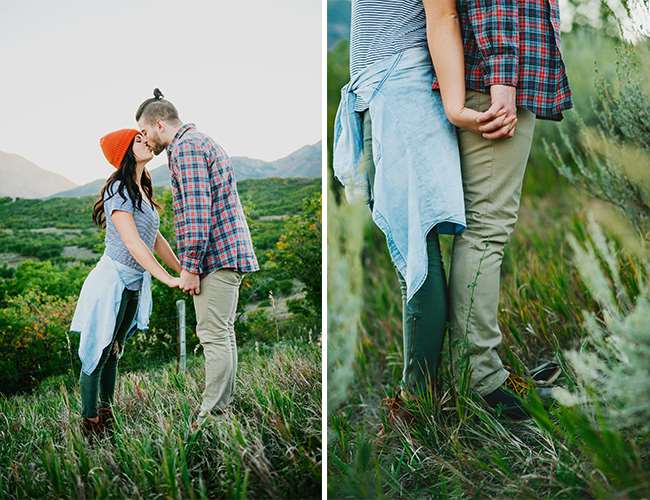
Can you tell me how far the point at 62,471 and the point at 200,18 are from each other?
1.63 meters

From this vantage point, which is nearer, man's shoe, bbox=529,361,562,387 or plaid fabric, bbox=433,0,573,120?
plaid fabric, bbox=433,0,573,120

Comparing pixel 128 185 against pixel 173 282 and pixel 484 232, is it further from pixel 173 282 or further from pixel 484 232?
pixel 484 232

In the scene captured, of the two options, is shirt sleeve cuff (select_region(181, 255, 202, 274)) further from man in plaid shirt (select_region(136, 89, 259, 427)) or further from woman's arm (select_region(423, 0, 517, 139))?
woman's arm (select_region(423, 0, 517, 139))

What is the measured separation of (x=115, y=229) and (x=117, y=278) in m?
0.17

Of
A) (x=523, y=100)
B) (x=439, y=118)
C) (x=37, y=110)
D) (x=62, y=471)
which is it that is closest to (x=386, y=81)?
(x=439, y=118)

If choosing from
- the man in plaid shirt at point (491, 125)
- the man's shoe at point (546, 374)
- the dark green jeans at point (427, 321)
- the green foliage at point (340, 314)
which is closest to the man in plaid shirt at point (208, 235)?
the green foliage at point (340, 314)

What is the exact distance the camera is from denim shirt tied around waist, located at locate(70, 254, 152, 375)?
2414 millimetres

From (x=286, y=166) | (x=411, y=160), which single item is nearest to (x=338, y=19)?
(x=286, y=166)

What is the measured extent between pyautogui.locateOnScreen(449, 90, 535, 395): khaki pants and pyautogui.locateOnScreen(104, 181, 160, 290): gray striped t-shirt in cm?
107

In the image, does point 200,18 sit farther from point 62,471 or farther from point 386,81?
point 62,471

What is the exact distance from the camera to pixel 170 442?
7.50ft

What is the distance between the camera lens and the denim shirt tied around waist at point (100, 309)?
241 cm

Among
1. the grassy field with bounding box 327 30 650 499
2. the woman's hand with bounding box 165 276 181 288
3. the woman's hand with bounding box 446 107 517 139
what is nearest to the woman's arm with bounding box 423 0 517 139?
the woman's hand with bounding box 446 107 517 139

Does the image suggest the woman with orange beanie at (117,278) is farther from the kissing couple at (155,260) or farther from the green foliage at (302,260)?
the green foliage at (302,260)
